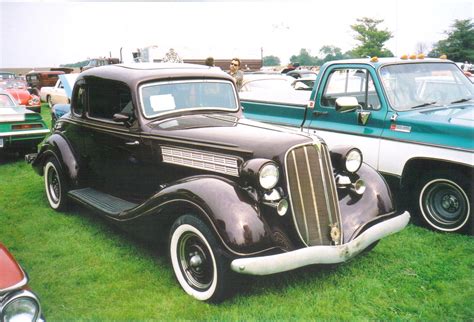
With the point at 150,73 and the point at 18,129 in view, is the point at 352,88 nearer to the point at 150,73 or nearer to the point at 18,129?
the point at 150,73


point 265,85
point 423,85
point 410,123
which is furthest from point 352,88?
point 265,85

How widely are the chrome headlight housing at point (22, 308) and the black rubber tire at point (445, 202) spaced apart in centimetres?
411

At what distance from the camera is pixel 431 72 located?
5.62 m

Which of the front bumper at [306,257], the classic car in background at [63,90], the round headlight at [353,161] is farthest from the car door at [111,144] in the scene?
the classic car in background at [63,90]

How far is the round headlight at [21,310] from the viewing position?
2.10 meters

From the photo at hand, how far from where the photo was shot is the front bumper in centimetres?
306

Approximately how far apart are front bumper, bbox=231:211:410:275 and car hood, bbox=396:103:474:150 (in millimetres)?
1555

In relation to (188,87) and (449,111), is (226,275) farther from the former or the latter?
(449,111)

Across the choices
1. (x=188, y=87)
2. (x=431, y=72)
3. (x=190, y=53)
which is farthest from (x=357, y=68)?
(x=190, y=53)

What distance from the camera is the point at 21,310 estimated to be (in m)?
2.15

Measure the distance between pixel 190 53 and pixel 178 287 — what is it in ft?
83.0

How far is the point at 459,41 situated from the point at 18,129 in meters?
36.6

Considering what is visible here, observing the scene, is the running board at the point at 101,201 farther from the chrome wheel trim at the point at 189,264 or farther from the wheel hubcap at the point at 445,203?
the wheel hubcap at the point at 445,203

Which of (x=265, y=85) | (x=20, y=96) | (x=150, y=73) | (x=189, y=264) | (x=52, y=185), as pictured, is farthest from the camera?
(x=20, y=96)
